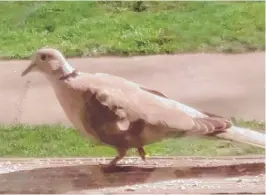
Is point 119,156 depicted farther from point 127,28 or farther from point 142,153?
point 127,28

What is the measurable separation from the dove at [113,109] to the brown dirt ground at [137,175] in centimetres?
5

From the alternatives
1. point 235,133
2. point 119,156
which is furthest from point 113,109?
point 235,133

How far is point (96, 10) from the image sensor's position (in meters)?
1.41

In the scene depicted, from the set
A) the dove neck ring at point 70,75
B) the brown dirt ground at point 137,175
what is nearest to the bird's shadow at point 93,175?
the brown dirt ground at point 137,175

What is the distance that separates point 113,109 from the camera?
1.29 metres

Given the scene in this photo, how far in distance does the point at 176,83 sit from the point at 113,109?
0.47ft

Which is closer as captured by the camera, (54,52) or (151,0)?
(54,52)

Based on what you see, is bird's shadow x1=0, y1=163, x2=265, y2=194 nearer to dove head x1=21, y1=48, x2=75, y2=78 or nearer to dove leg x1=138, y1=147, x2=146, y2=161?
dove leg x1=138, y1=147, x2=146, y2=161

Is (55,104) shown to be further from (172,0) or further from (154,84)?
(172,0)

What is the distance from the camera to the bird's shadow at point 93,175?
130 cm

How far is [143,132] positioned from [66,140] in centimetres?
14

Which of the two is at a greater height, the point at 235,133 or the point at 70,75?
the point at 70,75

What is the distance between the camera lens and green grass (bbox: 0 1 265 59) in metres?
1.37

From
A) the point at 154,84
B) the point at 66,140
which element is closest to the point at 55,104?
the point at 66,140
